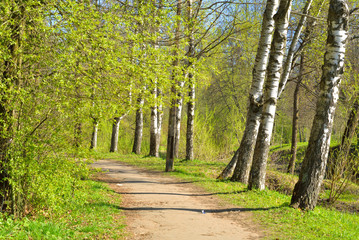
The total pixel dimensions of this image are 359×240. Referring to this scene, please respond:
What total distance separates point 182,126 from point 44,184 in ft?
53.6

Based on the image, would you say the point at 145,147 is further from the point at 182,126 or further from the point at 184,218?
the point at 184,218

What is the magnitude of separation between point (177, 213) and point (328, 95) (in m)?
4.31

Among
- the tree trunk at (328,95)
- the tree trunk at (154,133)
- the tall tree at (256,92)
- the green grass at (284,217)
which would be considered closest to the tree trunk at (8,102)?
the green grass at (284,217)

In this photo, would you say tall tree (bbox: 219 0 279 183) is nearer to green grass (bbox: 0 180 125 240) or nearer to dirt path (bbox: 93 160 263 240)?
dirt path (bbox: 93 160 263 240)

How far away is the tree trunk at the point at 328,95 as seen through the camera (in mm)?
7055

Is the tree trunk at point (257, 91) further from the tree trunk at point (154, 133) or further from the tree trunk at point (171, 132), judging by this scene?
the tree trunk at point (154, 133)

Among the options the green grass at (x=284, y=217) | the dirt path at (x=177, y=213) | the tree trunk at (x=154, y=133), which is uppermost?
the tree trunk at (x=154, y=133)

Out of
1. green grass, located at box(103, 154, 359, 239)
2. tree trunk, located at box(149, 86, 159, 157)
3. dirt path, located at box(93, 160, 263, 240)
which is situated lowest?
dirt path, located at box(93, 160, 263, 240)

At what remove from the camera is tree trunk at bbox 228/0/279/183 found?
32.5ft

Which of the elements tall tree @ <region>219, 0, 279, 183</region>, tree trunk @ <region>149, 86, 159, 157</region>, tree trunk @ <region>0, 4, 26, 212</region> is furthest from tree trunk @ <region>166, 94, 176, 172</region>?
tree trunk @ <region>0, 4, 26, 212</region>

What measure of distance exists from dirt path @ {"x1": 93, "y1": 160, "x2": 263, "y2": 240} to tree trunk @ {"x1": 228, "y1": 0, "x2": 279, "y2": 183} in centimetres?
185

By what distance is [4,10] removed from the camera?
562cm

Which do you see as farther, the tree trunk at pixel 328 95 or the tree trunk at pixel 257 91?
the tree trunk at pixel 257 91

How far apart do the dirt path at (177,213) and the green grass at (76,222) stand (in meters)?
0.32
